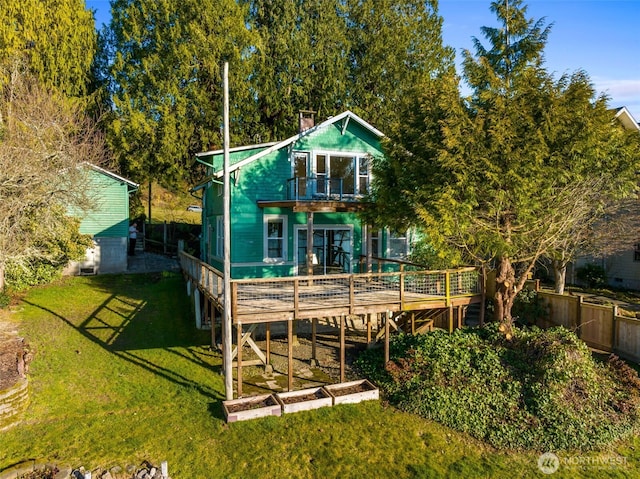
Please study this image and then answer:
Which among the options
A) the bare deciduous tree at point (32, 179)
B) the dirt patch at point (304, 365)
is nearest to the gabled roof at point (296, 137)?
the bare deciduous tree at point (32, 179)

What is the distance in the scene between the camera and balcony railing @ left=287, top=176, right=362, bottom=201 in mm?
16828

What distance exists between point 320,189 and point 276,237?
105 inches

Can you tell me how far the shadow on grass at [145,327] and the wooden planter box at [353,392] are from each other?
9.52 ft

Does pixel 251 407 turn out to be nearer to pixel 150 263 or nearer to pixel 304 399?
pixel 304 399

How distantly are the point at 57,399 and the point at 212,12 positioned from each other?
2370 centimetres

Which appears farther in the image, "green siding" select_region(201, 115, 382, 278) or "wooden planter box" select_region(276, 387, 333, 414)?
"green siding" select_region(201, 115, 382, 278)

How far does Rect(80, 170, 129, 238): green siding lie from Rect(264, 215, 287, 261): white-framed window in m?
9.28

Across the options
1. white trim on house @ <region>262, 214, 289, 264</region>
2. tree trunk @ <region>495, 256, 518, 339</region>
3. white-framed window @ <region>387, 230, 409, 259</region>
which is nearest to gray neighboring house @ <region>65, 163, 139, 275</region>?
white trim on house @ <region>262, 214, 289, 264</region>

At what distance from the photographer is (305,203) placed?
15141 mm

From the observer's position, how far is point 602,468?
8.59 m

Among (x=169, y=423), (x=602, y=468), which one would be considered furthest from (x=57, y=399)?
(x=602, y=468)

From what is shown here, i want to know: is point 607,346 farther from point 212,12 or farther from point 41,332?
point 212,12

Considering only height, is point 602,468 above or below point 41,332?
below

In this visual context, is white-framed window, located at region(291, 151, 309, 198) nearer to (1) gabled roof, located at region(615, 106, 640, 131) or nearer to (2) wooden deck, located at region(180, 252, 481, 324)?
(2) wooden deck, located at region(180, 252, 481, 324)
